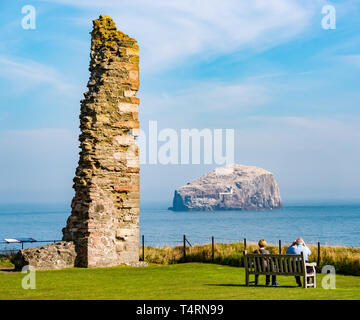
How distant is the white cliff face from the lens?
17938 centimetres

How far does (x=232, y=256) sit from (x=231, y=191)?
15554cm

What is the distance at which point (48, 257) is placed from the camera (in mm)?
20312

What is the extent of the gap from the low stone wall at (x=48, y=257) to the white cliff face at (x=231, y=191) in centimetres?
15505

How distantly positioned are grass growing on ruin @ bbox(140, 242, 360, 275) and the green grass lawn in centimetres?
134

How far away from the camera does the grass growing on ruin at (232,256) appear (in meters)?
20.8

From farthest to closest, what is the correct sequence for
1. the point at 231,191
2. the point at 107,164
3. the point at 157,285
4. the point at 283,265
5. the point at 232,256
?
the point at 231,191
the point at 232,256
the point at 107,164
the point at 157,285
the point at 283,265

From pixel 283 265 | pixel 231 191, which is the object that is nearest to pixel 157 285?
pixel 283 265

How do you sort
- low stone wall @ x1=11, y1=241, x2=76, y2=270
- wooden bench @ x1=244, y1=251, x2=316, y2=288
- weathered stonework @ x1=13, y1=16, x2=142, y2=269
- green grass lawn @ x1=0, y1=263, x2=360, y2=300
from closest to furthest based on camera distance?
green grass lawn @ x1=0, y1=263, x2=360, y2=300, wooden bench @ x1=244, y1=251, x2=316, y2=288, low stone wall @ x1=11, y1=241, x2=76, y2=270, weathered stonework @ x1=13, y1=16, x2=142, y2=269

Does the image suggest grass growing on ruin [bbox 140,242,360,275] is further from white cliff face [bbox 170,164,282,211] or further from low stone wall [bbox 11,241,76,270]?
white cliff face [bbox 170,164,282,211]

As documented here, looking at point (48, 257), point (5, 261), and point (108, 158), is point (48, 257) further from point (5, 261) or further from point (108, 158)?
point (5, 261)

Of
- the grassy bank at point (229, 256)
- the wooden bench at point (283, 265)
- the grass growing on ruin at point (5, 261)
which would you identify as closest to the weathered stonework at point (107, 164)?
the grassy bank at point (229, 256)

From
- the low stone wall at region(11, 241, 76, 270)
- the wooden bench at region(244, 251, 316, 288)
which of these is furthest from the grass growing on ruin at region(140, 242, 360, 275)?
the wooden bench at region(244, 251, 316, 288)
